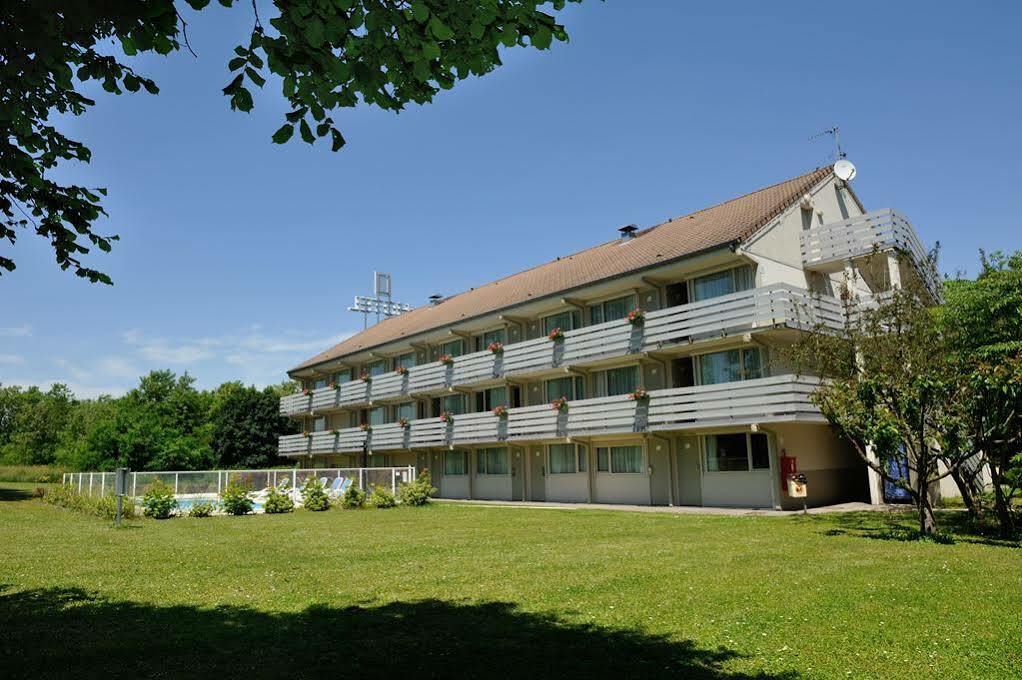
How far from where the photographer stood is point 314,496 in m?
28.4

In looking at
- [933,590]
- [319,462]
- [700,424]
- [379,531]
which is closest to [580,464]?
[700,424]

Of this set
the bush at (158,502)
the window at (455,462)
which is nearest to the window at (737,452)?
the window at (455,462)

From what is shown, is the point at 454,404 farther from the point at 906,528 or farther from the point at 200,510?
the point at 906,528

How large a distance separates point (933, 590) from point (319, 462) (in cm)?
4790

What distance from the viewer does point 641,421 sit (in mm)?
25859

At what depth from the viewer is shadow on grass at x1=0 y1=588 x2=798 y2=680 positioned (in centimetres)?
611

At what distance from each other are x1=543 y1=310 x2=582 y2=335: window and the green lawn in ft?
51.3

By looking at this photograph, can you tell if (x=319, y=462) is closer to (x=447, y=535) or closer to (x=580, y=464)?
(x=580, y=464)

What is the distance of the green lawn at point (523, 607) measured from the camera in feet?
20.7

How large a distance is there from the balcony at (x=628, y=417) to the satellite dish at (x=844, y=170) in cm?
1091


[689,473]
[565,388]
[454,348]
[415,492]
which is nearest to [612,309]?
[565,388]

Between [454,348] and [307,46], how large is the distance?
33816 millimetres

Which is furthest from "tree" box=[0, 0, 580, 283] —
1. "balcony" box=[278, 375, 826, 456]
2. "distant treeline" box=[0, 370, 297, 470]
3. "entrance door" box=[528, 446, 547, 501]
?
"distant treeline" box=[0, 370, 297, 470]

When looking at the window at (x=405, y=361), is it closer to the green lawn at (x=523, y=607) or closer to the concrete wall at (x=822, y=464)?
the concrete wall at (x=822, y=464)
